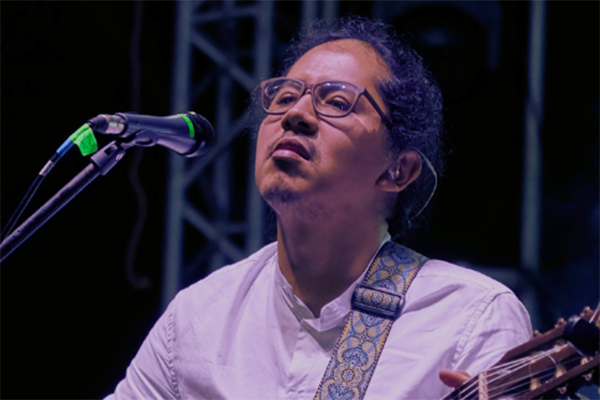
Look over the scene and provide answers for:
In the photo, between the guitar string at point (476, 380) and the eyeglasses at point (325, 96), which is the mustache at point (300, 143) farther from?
the guitar string at point (476, 380)

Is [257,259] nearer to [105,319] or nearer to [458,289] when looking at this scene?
[458,289]

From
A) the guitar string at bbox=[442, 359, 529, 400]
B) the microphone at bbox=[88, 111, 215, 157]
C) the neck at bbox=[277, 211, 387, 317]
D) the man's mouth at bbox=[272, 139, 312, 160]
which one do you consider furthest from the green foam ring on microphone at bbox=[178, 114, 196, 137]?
the guitar string at bbox=[442, 359, 529, 400]

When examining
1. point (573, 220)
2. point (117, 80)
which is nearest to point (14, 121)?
point (117, 80)

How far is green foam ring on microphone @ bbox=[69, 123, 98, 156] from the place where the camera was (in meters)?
1.35

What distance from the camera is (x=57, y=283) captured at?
3570 millimetres

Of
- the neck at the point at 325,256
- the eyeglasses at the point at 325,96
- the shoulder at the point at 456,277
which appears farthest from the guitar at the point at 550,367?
the eyeglasses at the point at 325,96

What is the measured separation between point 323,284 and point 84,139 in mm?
858

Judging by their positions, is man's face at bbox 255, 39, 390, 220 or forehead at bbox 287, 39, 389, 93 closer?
man's face at bbox 255, 39, 390, 220

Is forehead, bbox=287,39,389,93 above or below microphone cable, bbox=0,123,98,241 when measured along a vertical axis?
above

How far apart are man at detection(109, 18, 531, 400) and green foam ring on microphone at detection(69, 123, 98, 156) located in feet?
1.96

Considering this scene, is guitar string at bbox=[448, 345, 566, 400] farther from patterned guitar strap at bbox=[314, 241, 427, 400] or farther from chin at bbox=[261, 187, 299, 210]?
chin at bbox=[261, 187, 299, 210]

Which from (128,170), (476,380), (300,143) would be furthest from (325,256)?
(128,170)

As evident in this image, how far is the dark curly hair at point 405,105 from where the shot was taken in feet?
6.74

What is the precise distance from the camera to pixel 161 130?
1.48 m
